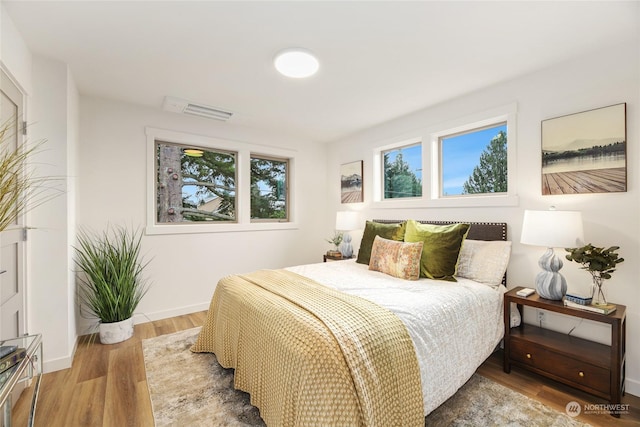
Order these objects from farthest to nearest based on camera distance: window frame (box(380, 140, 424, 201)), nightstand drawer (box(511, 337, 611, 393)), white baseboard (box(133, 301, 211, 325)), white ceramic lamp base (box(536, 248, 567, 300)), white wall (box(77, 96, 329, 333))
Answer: window frame (box(380, 140, 424, 201)), white baseboard (box(133, 301, 211, 325)), white wall (box(77, 96, 329, 333)), white ceramic lamp base (box(536, 248, 567, 300)), nightstand drawer (box(511, 337, 611, 393))

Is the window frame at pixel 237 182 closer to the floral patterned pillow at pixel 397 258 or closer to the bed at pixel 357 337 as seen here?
the bed at pixel 357 337

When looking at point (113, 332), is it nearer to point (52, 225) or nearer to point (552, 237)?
point (52, 225)

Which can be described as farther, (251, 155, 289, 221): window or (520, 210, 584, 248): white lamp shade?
(251, 155, 289, 221): window

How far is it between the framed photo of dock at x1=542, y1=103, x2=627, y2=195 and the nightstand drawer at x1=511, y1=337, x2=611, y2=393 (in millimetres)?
1184

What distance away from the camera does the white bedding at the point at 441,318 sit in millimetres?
1613

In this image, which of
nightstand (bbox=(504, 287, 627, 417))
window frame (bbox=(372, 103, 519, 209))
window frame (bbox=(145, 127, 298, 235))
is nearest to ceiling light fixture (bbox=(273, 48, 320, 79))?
window frame (bbox=(372, 103, 519, 209))

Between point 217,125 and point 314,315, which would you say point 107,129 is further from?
point 314,315

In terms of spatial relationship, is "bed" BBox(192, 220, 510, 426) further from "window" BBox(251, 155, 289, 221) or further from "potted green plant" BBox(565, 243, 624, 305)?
"window" BBox(251, 155, 289, 221)

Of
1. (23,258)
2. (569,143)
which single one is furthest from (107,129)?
(569,143)

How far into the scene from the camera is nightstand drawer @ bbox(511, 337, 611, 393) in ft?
5.75

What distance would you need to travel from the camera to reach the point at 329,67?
A: 2277 millimetres

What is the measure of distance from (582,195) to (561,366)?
123 cm

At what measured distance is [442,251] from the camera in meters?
2.47

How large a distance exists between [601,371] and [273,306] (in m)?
2.05
